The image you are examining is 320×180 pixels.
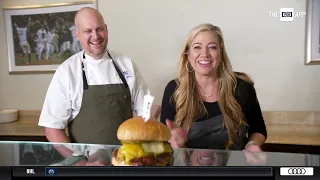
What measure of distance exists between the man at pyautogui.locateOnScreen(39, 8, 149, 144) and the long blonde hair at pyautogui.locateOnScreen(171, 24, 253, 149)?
28 cm

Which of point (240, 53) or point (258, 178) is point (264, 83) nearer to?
point (240, 53)

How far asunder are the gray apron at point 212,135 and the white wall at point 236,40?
0.99 m

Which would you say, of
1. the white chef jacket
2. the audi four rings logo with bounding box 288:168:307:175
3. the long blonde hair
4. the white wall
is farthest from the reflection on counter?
the audi four rings logo with bounding box 288:168:307:175

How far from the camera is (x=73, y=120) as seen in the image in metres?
1.44

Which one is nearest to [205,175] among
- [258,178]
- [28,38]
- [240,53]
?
[258,178]

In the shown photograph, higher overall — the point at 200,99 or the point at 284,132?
the point at 200,99

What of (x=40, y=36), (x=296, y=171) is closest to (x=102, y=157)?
(x=296, y=171)

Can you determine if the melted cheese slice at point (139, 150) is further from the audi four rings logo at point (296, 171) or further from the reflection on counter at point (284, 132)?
the reflection on counter at point (284, 132)

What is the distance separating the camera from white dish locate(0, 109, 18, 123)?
7.84 feet

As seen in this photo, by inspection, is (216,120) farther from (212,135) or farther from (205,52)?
(205,52)

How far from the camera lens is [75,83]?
4.68 ft

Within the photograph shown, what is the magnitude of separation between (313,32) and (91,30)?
1.35 metres

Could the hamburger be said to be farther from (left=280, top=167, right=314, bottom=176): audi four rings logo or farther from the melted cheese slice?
(left=280, top=167, right=314, bottom=176): audi four rings logo

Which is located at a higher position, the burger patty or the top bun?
the top bun
